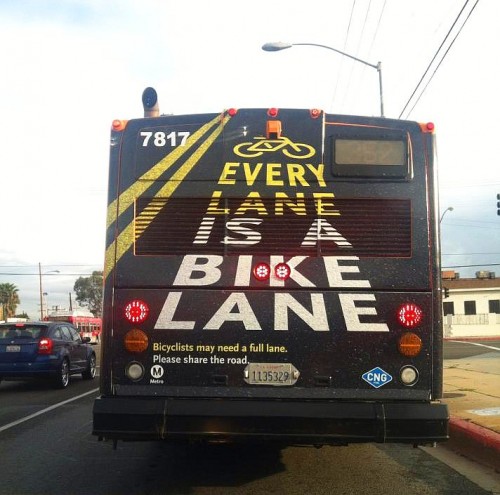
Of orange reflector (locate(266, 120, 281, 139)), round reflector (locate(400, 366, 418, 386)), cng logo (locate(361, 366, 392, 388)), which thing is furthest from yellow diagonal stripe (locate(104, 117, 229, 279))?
round reflector (locate(400, 366, 418, 386))

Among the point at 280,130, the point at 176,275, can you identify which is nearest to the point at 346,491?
the point at 176,275

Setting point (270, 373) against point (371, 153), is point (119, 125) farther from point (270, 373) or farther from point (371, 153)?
point (270, 373)

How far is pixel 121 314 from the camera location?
4.83 metres

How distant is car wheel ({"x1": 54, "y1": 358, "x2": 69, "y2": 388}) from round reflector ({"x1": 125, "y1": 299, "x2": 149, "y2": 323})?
9.28m

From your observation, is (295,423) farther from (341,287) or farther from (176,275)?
(176,275)

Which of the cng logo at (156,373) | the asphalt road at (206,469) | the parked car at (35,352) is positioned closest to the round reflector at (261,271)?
the cng logo at (156,373)

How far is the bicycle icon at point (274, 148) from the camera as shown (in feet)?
16.6

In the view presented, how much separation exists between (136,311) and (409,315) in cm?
222

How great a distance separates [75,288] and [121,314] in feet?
384

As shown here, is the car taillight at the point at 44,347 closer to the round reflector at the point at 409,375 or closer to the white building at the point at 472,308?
the round reflector at the point at 409,375

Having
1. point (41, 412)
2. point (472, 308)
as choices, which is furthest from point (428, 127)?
point (472, 308)

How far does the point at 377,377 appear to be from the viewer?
4746mm

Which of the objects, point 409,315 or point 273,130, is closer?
point 409,315

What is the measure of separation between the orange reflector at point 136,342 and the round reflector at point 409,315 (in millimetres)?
2071
